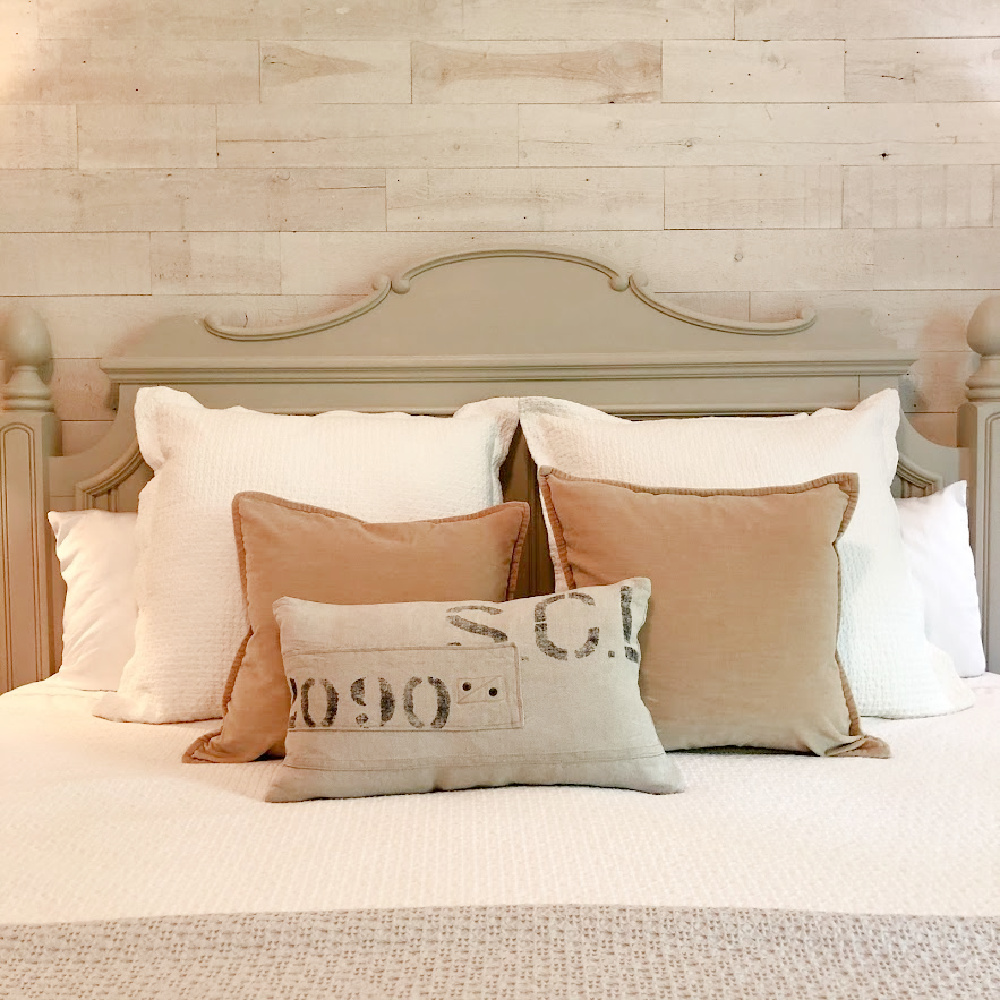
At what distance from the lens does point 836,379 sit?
6.34 ft

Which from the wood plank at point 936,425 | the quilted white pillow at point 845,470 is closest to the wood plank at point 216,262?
the quilted white pillow at point 845,470

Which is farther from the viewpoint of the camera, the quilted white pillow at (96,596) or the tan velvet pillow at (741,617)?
the quilted white pillow at (96,596)

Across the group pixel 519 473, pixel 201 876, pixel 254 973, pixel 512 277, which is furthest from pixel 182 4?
pixel 254 973

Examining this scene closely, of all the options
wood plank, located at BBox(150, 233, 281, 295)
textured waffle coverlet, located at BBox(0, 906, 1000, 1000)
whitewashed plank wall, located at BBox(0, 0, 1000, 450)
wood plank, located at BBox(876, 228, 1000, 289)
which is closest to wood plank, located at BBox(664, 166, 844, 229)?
whitewashed plank wall, located at BBox(0, 0, 1000, 450)

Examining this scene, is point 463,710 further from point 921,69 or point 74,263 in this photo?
point 921,69

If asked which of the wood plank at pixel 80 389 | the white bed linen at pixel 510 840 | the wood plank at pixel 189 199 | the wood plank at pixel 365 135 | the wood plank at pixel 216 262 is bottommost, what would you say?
the white bed linen at pixel 510 840

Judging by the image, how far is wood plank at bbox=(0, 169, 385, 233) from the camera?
1.99 meters

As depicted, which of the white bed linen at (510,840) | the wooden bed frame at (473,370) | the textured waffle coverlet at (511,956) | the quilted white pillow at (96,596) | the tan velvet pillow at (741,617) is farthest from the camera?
the wooden bed frame at (473,370)

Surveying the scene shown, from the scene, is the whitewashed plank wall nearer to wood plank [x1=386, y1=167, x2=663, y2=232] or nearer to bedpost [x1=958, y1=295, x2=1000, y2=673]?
wood plank [x1=386, y1=167, x2=663, y2=232]

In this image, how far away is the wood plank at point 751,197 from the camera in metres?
2.00

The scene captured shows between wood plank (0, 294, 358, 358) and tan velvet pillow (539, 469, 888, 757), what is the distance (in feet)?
3.06

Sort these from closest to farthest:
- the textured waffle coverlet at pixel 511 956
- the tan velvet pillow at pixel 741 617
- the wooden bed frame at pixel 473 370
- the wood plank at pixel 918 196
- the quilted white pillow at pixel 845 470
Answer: the textured waffle coverlet at pixel 511 956, the tan velvet pillow at pixel 741 617, the quilted white pillow at pixel 845 470, the wooden bed frame at pixel 473 370, the wood plank at pixel 918 196

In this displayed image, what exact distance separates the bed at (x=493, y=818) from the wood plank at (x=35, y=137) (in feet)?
1.08

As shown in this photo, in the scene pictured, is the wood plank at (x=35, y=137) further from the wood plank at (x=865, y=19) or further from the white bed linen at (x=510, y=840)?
the wood plank at (x=865, y=19)
